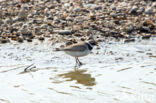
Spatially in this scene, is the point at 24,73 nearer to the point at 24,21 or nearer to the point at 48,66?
the point at 48,66

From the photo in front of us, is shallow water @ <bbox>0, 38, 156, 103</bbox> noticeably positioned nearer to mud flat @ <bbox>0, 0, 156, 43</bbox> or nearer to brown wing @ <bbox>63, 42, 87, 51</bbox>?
brown wing @ <bbox>63, 42, 87, 51</bbox>

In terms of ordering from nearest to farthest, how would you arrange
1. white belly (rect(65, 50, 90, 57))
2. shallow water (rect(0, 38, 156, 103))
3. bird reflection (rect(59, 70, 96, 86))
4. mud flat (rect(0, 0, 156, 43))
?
1. shallow water (rect(0, 38, 156, 103))
2. bird reflection (rect(59, 70, 96, 86))
3. white belly (rect(65, 50, 90, 57))
4. mud flat (rect(0, 0, 156, 43))

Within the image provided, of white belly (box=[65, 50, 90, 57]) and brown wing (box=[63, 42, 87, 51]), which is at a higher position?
brown wing (box=[63, 42, 87, 51])

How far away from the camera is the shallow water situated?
7172 millimetres

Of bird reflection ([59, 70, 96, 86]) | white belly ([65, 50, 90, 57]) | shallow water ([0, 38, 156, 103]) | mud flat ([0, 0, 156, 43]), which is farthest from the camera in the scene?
mud flat ([0, 0, 156, 43])

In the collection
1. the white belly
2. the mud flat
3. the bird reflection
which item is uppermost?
the mud flat

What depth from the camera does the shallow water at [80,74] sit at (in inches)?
282

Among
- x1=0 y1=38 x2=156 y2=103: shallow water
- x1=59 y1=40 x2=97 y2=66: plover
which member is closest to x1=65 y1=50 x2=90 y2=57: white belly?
x1=59 y1=40 x2=97 y2=66: plover

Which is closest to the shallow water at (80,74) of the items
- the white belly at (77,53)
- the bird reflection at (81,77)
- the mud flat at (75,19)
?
the bird reflection at (81,77)

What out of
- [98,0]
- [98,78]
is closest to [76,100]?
[98,78]

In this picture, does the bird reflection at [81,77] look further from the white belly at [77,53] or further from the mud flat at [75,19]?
the mud flat at [75,19]

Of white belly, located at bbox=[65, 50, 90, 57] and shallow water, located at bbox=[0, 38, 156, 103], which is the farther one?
white belly, located at bbox=[65, 50, 90, 57]

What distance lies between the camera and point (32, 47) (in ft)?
36.8

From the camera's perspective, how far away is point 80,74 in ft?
29.6
